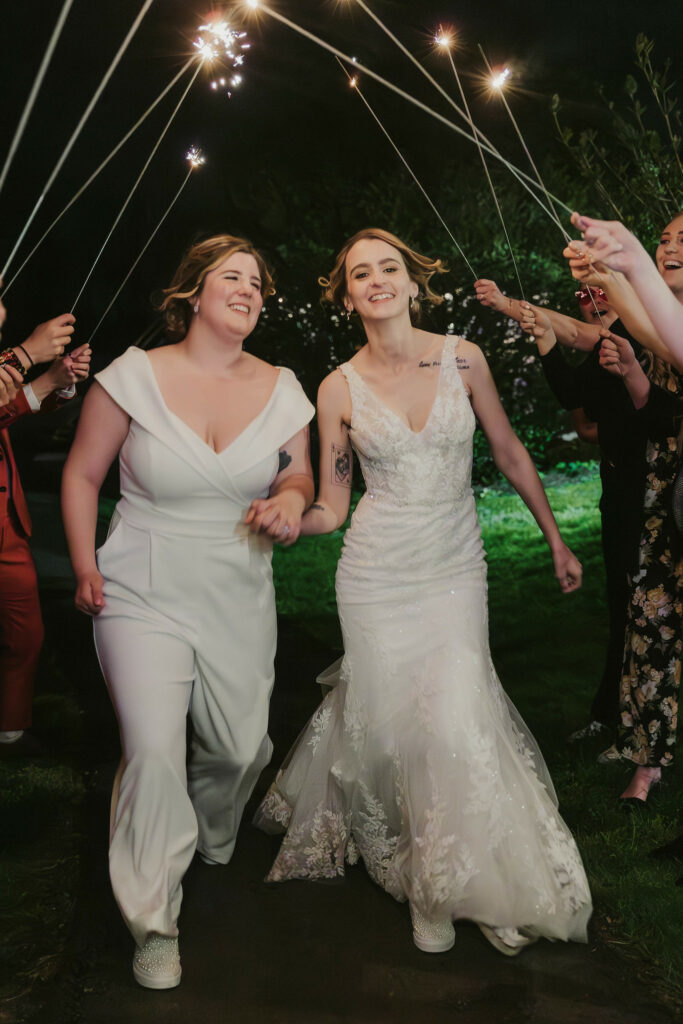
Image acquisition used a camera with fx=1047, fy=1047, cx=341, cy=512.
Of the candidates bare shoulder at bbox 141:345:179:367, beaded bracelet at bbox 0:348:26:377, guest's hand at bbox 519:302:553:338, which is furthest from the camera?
guest's hand at bbox 519:302:553:338


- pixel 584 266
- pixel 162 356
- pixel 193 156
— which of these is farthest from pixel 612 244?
pixel 193 156

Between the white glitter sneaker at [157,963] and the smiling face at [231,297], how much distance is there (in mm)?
2035

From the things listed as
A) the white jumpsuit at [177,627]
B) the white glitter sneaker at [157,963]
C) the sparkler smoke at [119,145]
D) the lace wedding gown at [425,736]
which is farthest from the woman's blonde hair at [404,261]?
the white glitter sneaker at [157,963]

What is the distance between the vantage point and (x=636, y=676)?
14.5 feet

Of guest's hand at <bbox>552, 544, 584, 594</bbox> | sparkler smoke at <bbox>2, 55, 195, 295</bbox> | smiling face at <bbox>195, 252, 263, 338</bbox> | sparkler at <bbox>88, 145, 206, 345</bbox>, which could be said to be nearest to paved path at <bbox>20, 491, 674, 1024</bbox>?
guest's hand at <bbox>552, 544, 584, 594</bbox>

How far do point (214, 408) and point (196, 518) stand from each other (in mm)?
397

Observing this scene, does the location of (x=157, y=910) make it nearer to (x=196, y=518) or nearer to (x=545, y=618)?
(x=196, y=518)

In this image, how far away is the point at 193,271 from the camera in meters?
Result: 3.79

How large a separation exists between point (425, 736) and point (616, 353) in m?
1.67

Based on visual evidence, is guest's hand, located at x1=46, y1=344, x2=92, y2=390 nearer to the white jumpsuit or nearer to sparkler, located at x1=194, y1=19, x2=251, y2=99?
the white jumpsuit

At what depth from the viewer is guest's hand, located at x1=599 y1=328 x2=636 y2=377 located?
4051 millimetres

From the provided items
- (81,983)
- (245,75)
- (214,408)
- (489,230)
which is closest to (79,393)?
(245,75)

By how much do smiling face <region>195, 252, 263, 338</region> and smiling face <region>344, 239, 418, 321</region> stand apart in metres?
0.46

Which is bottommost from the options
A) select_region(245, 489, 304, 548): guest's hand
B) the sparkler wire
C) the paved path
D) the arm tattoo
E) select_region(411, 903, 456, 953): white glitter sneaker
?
the paved path
